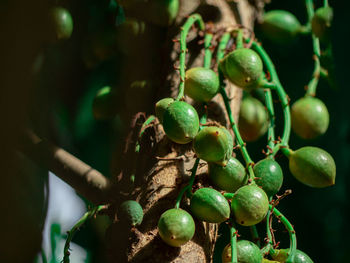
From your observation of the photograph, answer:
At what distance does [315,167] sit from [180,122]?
1.40ft

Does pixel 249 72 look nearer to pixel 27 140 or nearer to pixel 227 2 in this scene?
pixel 227 2

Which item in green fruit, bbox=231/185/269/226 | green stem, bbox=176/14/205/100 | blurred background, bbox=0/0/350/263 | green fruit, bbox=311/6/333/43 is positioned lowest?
blurred background, bbox=0/0/350/263

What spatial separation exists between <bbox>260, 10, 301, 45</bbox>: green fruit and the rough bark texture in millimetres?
385

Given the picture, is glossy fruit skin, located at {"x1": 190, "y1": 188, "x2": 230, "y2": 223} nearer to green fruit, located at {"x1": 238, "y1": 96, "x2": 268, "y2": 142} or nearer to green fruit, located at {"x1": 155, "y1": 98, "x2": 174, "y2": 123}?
green fruit, located at {"x1": 155, "y1": 98, "x2": 174, "y2": 123}

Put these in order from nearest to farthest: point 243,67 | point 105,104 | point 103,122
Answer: point 243,67
point 105,104
point 103,122

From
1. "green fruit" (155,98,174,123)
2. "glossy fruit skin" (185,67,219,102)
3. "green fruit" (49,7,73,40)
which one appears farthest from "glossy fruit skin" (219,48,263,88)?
"green fruit" (49,7,73,40)

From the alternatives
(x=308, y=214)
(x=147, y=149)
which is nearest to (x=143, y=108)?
(x=147, y=149)

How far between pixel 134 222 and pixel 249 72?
1.64 ft

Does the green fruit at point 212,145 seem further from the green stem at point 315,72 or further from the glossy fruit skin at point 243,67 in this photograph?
the green stem at point 315,72

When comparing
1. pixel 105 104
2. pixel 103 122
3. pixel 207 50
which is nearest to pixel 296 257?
pixel 207 50

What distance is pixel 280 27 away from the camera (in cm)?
174

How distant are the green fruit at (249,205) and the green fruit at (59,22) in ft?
2.62

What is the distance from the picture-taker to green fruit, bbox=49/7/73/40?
4.90 ft

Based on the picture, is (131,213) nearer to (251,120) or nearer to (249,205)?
(249,205)
